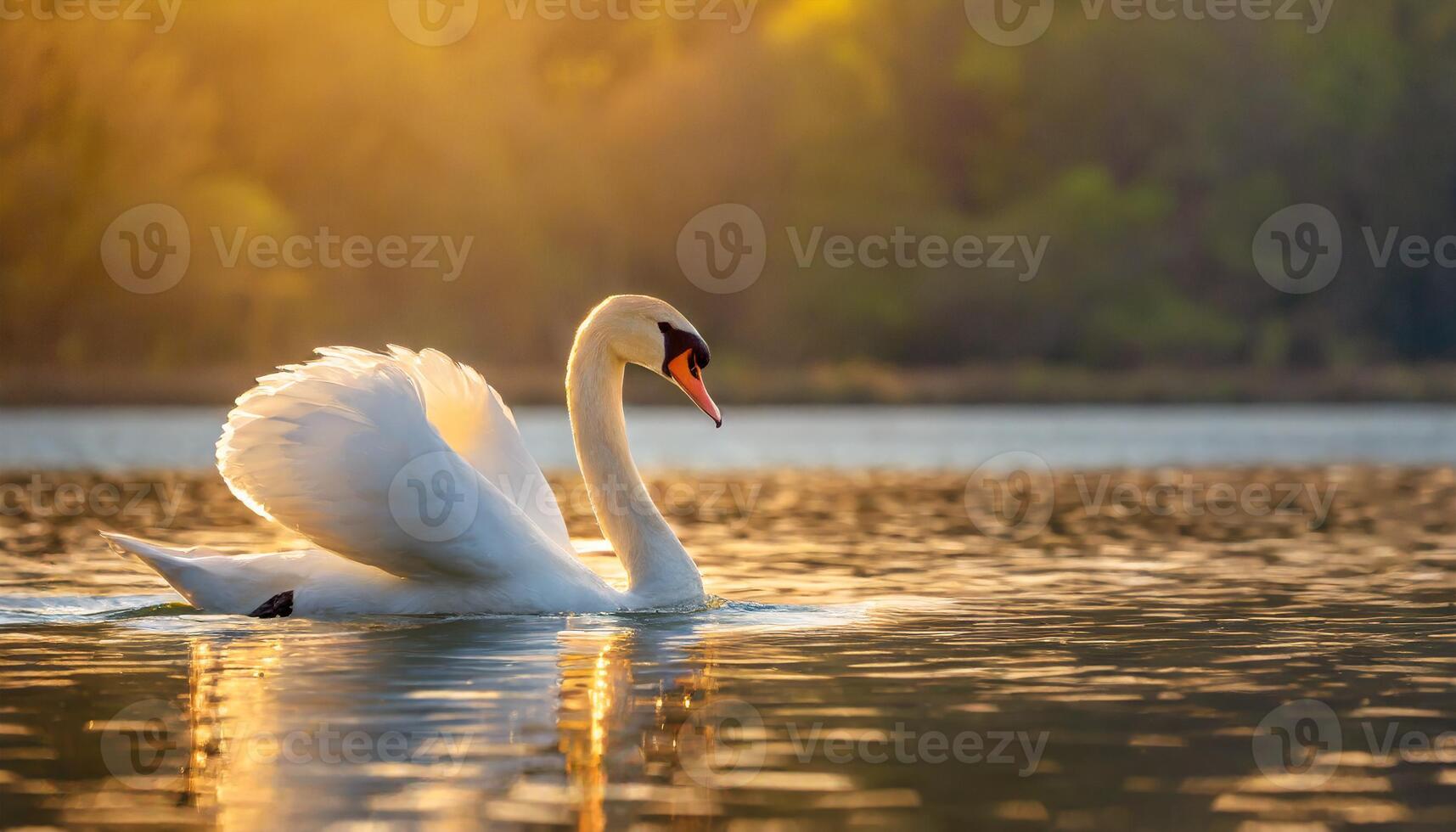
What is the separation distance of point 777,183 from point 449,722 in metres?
40.8

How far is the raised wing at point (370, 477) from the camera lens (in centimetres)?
866

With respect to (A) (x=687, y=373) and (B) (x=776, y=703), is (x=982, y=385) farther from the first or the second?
(B) (x=776, y=703)

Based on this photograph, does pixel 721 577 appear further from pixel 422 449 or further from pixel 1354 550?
pixel 1354 550

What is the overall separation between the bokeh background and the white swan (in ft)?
89.4

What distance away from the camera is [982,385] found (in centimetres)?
4181

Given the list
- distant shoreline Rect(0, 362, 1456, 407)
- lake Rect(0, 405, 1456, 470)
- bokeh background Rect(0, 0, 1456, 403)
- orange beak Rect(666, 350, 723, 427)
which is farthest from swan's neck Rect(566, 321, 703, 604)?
distant shoreline Rect(0, 362, 1456, 407)

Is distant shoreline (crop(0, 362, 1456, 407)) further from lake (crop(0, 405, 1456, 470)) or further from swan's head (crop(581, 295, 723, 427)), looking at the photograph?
swan's head (crop(581, 295, 723, 427))

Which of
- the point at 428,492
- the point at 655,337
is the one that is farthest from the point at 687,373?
the point at 428,492

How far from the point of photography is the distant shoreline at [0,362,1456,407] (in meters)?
38.2

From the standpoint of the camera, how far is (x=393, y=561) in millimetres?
8977

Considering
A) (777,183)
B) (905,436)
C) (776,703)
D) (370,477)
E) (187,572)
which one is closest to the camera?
(776,703)

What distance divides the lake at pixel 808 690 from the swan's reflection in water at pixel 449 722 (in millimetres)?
20

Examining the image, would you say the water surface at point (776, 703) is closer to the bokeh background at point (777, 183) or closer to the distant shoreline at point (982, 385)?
the distant shoreline at point (982, 385)

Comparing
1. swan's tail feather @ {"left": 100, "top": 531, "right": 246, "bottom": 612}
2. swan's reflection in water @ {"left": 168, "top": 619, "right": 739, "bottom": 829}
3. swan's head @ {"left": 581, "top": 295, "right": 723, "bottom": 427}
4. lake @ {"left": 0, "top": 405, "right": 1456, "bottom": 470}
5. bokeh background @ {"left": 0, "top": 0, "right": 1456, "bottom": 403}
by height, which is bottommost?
swan's reflection in water @ {"left": 168, "top": 619, "right": 739, "bottom": 829}
